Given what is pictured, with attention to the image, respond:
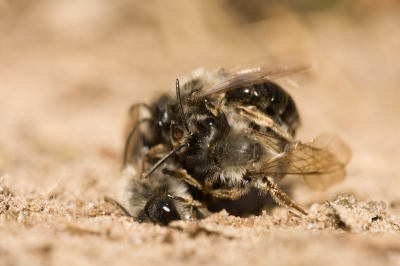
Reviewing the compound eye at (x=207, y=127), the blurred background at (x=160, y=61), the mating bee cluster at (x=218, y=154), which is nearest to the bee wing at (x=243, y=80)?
the mating bee cluster at (x=218, y=154)

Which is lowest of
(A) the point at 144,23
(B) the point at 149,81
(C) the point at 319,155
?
(C) the point at 319,155

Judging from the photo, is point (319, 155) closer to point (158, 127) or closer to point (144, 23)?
point (158, 127)

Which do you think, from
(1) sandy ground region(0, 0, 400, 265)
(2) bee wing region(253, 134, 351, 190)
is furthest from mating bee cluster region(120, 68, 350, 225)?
(1) sandy ground region(0, 0, 400, 265)

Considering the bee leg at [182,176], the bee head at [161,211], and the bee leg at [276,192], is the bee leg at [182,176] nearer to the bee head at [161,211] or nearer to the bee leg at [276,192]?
the bee head at [161,211]

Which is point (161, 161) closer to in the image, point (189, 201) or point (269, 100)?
point (189, 201)

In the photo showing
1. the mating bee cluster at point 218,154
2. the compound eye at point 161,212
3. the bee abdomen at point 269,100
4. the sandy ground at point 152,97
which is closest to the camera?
the sandy ground at point 152,97

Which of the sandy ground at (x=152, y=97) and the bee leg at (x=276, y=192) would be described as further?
the bee leg at (x=276, y=192)

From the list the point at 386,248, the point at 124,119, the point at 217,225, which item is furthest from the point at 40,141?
the point at 386,248

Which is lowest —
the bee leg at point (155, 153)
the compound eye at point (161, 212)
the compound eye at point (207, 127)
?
the compound eye at point (161, 212)
